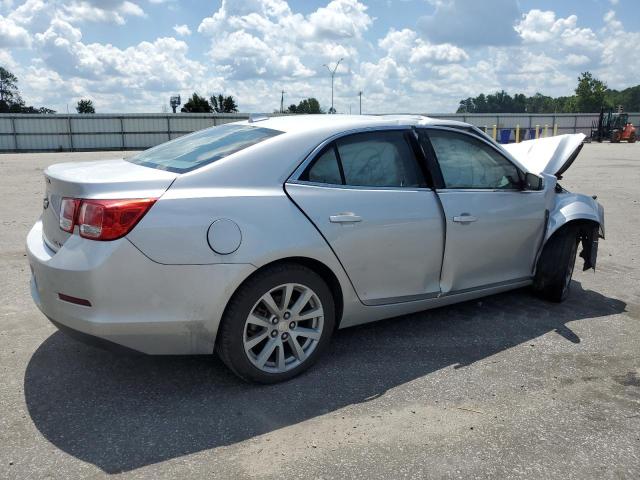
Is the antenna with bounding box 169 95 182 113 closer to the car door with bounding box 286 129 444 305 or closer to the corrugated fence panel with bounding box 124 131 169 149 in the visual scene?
the corrugated fence panel with bounding box 124 131 169 149

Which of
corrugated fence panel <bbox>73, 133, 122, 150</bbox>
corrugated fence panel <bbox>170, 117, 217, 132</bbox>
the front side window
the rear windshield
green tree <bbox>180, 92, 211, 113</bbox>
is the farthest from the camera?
green tree <bbox>180, 92, 211, 113</bbox>

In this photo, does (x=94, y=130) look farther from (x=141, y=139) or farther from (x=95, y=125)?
(x=141, y=139)

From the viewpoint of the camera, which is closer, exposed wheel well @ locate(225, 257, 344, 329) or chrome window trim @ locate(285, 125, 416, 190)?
exposed wheel well @ locate(225, 257, 344, 329)

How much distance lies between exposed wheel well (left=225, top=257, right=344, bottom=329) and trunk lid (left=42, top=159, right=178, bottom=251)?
721mm

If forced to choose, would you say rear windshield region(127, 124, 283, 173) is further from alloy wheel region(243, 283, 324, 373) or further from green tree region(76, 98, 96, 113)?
green tree region(76, 98, 96, 113)

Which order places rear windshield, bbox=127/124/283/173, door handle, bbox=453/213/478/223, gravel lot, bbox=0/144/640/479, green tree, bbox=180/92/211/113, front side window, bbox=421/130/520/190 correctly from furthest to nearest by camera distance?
1. green tree, bbox=180/92/211/113
2. front side window, bbox=421/130/520/190
3. door handle, bbox=453/213/478/223
4. rear windshield, bbox=127/124/283/173
5. gravel lot, bbox=0/144/640/479

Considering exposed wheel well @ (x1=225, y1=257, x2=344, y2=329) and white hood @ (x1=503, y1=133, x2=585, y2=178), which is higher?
white hood @ (x1=503, y1=133, x2=585, y2=178)

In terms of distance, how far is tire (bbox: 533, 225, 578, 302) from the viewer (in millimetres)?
4707

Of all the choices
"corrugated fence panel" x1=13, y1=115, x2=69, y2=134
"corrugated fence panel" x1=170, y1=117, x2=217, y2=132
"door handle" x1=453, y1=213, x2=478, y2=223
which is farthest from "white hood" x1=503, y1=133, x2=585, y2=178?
"corrugated fence panel" x1=13, y1=115, x2=69, y2=134

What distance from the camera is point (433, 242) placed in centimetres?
382

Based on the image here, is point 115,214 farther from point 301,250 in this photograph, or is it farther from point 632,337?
point 632,337

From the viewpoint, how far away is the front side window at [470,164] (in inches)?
159

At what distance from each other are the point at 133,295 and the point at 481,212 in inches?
99.4

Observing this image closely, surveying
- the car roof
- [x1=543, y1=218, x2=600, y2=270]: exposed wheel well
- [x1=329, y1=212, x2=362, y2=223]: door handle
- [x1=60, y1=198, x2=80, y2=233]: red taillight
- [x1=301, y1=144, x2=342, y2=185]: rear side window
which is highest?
the car roof
